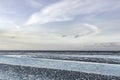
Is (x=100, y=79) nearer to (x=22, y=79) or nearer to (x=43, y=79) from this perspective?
(x=43, y=79)

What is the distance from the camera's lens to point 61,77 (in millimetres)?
18312

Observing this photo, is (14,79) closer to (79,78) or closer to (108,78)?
(79,78)

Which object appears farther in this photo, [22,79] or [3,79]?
[22,79]

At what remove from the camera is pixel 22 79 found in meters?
17.6

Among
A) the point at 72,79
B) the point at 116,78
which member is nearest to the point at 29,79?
the point at 72,79

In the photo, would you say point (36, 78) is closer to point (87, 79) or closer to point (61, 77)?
point (61, 77)

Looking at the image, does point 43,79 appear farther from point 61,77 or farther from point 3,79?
point 3,79

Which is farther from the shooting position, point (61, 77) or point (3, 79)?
point (61, 77)

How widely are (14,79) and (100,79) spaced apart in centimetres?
626

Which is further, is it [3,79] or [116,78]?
[116,78]

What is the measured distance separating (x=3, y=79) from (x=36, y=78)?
245 centimetres

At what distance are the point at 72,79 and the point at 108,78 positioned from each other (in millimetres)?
2777

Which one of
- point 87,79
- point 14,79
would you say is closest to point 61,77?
point 87,79

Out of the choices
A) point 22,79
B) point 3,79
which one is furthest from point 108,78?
point 3,79
